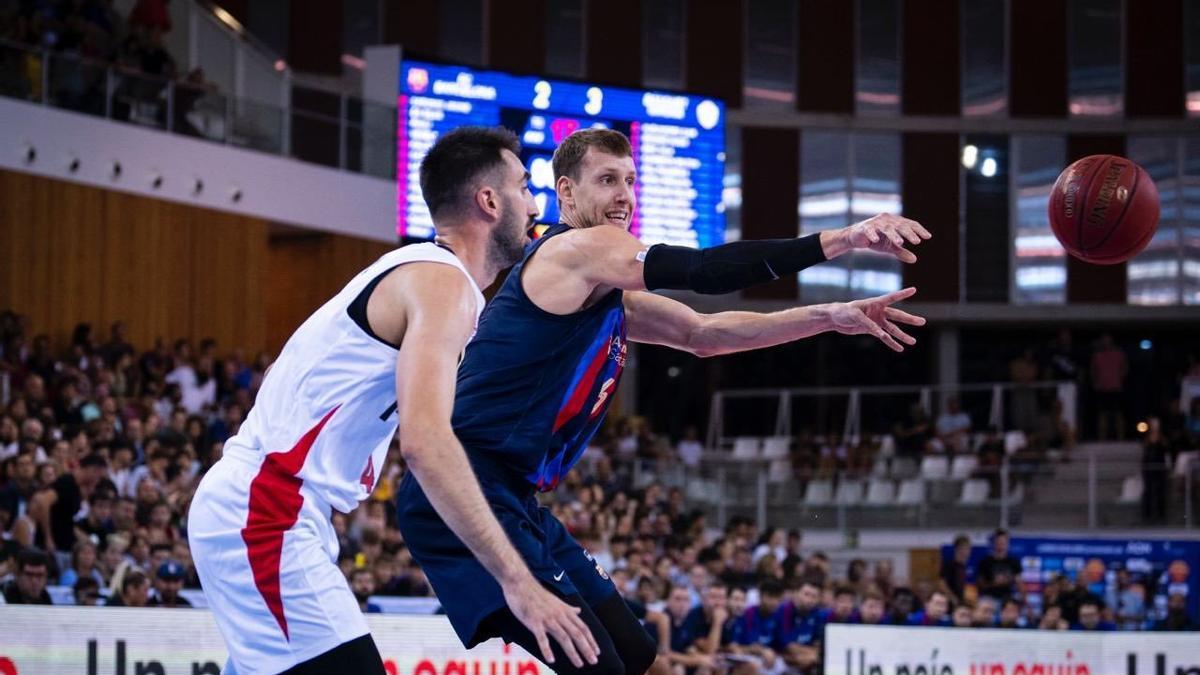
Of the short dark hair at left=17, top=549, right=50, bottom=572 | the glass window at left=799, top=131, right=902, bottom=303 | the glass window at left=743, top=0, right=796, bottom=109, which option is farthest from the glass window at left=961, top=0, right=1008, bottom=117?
the short dark hair at left=17, top=549, right=50, bottom=572

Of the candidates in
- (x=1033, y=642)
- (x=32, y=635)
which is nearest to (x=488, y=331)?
(x=32, y=635)

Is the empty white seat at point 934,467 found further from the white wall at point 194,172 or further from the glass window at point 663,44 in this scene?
the glass window at point 663,44

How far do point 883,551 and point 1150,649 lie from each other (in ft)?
32.2

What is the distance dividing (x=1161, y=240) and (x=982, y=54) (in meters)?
4.52

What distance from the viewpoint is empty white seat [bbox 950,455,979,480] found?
20344 millimetres

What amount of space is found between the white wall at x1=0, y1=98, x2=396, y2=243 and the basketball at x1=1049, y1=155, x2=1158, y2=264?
13.4 metres

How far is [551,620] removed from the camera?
157 inches

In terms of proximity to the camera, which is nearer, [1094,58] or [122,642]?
[122,642]

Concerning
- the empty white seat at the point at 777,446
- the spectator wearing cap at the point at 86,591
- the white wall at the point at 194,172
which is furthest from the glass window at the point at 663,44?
the spectator wearing cap at the point at 86,591

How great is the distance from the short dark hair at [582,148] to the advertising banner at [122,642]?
3.48m

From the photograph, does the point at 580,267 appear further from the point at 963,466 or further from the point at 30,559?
the point at 963,466

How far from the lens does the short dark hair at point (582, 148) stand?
213 inches

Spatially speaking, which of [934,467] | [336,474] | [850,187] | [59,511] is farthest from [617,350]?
[850,187]

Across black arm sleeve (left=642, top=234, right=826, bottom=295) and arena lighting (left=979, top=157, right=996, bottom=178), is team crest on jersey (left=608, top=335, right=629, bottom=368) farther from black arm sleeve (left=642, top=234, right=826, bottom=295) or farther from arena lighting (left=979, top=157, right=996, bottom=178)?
arena lighting (left=979, top=157, right=996, bottom=178)
